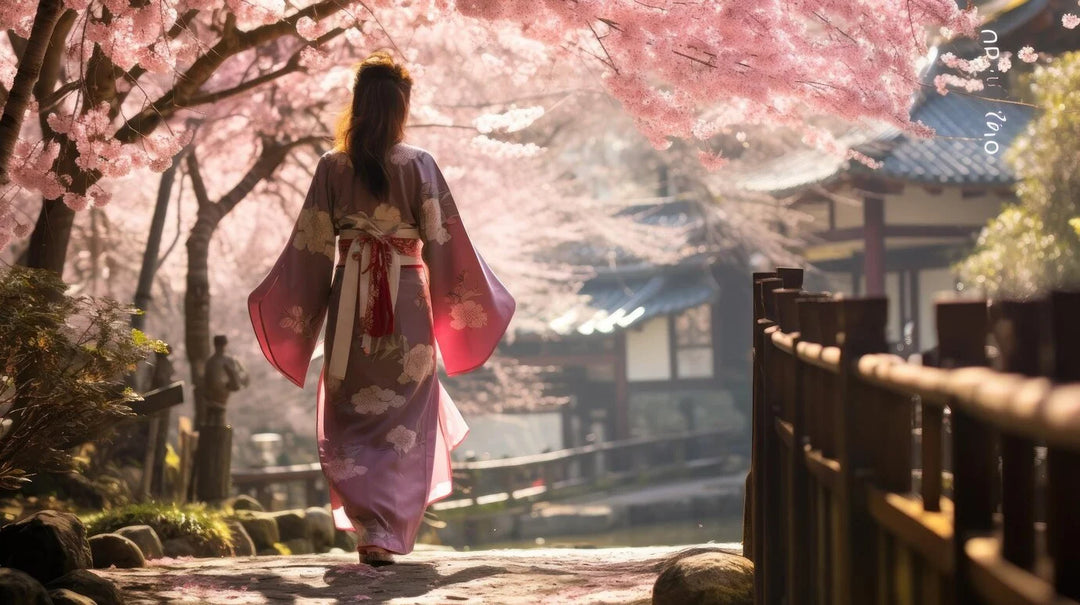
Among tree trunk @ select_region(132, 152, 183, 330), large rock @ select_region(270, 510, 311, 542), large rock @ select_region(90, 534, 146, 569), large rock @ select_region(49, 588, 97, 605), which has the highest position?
tree trunk @ select_region(132, 152, 183, 330)

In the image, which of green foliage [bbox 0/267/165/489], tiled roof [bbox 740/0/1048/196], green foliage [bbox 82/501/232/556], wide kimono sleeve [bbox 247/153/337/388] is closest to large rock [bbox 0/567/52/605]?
green foliage [bbox 0/267/165/489]

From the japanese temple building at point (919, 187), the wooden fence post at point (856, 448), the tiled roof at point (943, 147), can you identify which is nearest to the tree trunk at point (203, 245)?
the wooden fence post at point (856, 448)

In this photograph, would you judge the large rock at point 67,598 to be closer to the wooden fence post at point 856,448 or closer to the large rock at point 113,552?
the large rock at point 113,552

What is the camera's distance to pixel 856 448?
2609mm

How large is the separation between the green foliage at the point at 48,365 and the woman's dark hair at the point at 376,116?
118cm

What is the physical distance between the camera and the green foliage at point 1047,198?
11.5 metres

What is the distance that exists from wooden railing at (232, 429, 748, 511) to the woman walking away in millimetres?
12997

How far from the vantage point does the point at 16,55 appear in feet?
29.2

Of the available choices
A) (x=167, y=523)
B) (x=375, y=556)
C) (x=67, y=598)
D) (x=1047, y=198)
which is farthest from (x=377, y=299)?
(x=1047, y=198)

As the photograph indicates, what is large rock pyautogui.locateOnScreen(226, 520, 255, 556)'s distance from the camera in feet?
27.8

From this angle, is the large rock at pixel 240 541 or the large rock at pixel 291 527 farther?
the large rock at pixel 291 527

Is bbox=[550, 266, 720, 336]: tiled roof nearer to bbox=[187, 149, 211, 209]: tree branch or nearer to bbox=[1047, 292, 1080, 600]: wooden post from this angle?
bbox=[187, 149, 211, 209]: tree branch

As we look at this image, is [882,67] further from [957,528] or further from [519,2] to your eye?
[957,528]

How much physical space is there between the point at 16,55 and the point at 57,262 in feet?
8.33
